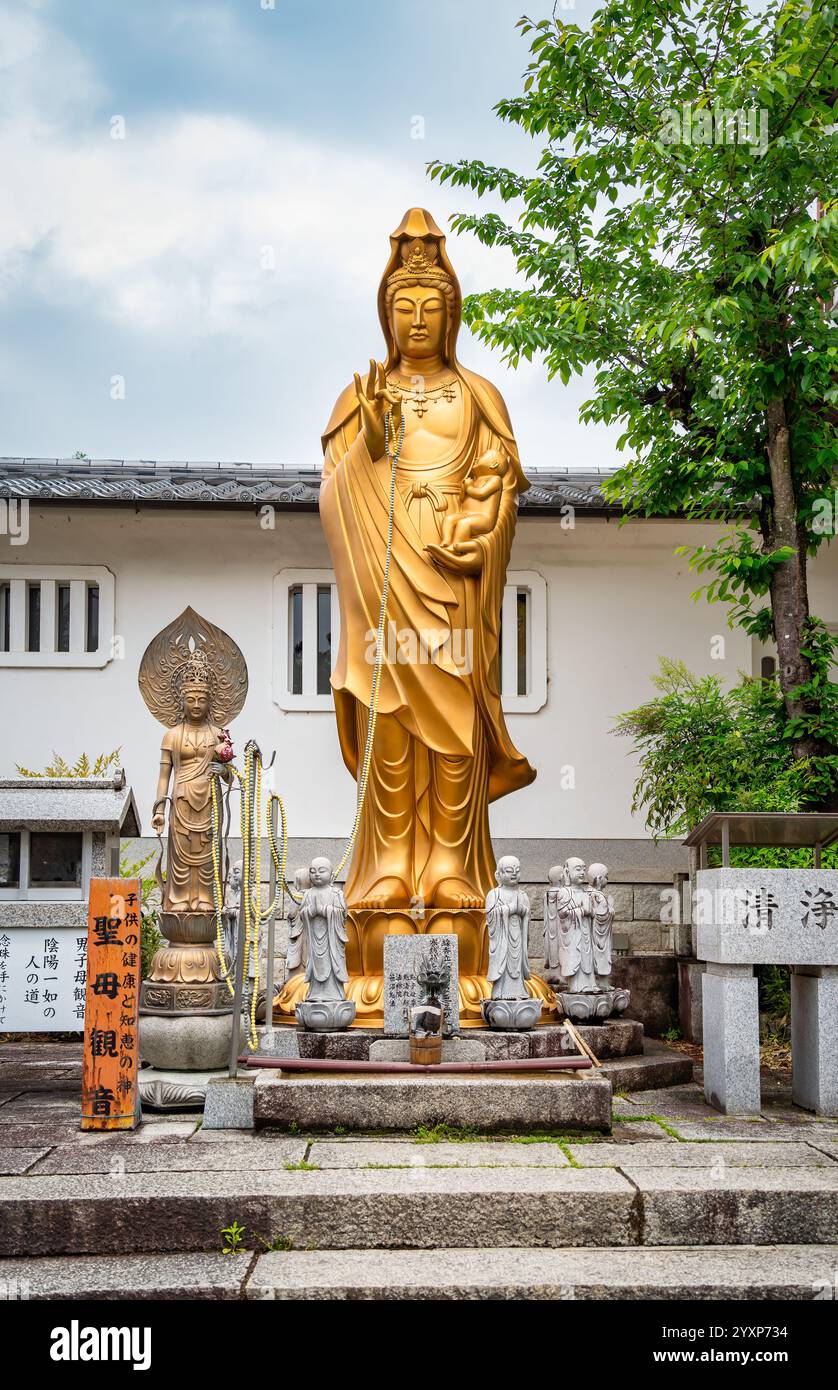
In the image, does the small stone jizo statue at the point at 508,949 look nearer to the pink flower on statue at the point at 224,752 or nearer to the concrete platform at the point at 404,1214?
the pink flower on statue at the point at 224,752

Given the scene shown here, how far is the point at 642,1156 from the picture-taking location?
5953 millimetres

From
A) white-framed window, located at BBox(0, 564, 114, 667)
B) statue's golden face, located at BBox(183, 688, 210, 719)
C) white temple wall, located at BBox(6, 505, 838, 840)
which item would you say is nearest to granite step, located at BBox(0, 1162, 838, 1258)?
statue's golden face, located at BBox(183, 688, 210, 719)

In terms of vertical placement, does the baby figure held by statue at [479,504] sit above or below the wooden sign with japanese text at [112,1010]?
above

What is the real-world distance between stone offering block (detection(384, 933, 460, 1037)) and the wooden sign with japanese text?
1.38 metres

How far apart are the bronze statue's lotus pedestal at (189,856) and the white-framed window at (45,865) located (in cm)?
54

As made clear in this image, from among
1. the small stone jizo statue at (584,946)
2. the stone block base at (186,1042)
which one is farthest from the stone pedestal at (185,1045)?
the small stone jizo statue at (584,946)

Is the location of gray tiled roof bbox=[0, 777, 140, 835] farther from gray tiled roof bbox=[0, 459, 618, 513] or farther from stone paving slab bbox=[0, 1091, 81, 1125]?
gray tiled roof bbox=[0, 459, 618, 513]

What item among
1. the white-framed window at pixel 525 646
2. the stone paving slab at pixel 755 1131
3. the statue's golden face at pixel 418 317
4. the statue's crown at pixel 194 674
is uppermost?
the statue's golden face at pixel 418 317

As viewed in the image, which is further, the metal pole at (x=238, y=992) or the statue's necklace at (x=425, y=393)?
the statue's necklace at (x=425, y=393)

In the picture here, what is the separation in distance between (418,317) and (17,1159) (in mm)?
5990

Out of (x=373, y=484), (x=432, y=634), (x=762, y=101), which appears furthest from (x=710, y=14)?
(x=432, y=634)

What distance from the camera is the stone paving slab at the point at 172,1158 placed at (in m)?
5.68

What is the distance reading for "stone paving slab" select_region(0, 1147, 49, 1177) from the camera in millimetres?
5676

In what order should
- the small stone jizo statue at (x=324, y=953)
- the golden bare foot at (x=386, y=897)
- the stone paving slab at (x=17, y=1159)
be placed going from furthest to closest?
the golden bare foot at (x=386, y=897), the small stone jizo statue at (x=324, y=953), the stone paving slab at (x=17, y=1159)
